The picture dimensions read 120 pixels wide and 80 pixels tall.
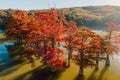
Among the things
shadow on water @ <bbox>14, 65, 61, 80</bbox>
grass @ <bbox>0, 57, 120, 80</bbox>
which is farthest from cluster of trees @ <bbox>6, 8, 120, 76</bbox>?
shadow on water @ <bbox>14, 65, 61, 80</bbox>

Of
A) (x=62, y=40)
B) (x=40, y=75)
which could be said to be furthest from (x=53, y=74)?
(x=62, y=40)

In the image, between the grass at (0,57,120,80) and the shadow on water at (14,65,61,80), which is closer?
the shadow on water at (14,65,61,80)

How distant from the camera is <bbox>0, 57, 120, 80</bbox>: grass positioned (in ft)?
187

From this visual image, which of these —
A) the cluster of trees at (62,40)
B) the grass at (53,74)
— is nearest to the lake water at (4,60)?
the grass at (53,74)

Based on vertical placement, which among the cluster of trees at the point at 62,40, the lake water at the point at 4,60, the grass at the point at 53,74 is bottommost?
the grass at the point at 53,74

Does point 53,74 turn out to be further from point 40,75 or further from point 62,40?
point 62,40

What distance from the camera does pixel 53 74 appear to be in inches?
2335

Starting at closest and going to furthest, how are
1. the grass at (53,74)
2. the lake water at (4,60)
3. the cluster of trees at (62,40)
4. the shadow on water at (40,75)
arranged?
the shadow on water at (40,75), the grass at (53,74), the cluster of trees at (62,40), the lake water at (4,60)

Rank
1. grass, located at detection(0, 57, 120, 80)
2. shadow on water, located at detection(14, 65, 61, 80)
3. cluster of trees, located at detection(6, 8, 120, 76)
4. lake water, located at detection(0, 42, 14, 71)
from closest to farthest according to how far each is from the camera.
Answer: shadow on water, located at detection(14, 65, 61, 80), grass, located at detection(0, 57, 120, 80), cluster of trees, located at detection(6, 8, 120, 76), lake water, located at detection(0, 42, 14, 71)

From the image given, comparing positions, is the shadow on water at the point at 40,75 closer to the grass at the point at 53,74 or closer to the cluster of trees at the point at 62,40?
the grass at the point at 53,74

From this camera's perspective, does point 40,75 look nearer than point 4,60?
Yes

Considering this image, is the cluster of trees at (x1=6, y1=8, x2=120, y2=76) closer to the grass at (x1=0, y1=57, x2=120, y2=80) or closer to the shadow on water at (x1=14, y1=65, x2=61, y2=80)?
the grass at (x1=0, y1=57, x2=120, y2=80)

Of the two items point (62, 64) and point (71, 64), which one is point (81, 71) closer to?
point (62, 64)

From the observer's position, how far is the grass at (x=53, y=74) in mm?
56969
